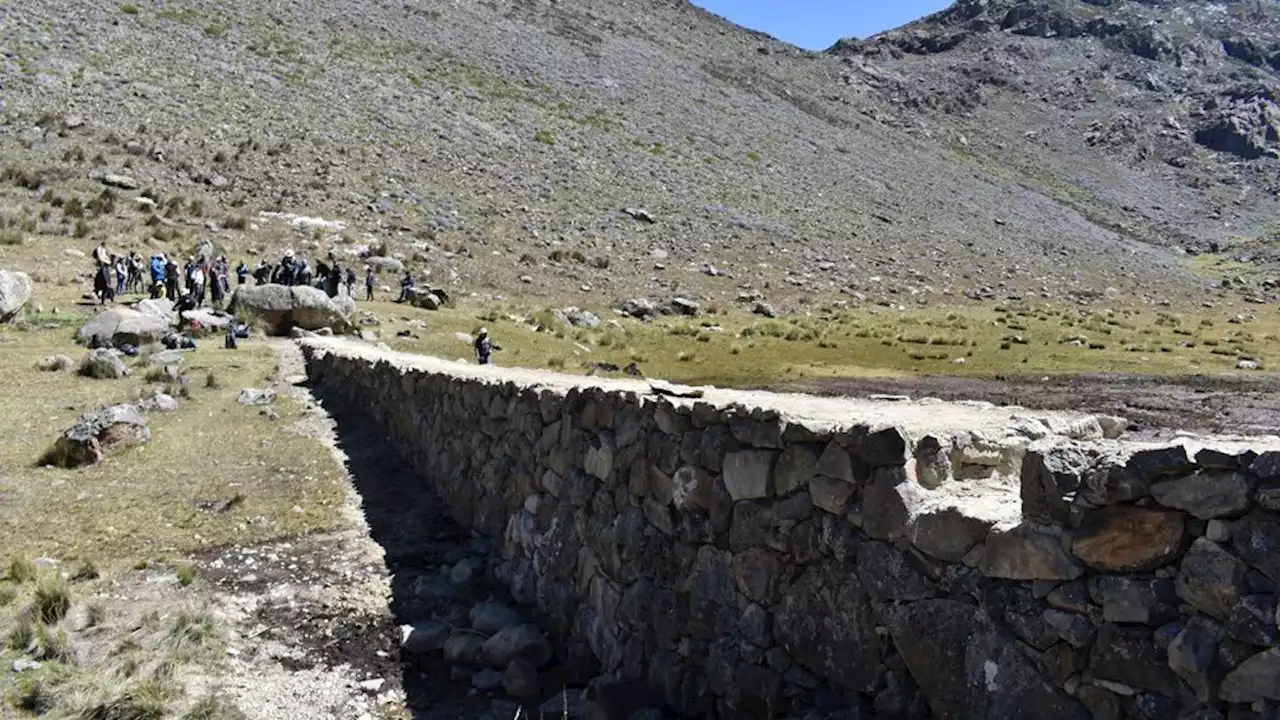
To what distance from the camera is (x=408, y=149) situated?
4456cm

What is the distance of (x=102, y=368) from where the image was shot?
57.1 ft

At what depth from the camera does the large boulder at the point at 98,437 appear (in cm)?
1180

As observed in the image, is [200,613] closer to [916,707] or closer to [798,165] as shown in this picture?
[916,707]

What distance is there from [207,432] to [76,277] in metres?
16.7

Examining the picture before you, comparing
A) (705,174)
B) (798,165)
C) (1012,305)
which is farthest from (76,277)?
(798,165)

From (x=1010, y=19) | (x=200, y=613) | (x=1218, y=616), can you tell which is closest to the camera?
(x=1218, y=616)

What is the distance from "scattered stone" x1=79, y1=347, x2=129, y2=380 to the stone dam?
12866 mm

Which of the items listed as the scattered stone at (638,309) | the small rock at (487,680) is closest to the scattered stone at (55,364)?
the small rock at (487,680)

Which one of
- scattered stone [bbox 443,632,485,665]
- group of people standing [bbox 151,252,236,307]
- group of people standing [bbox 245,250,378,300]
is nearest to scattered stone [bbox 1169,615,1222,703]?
scattered stone [bbox 443,632,485,665]

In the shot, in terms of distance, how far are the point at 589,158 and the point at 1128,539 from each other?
4811 cm

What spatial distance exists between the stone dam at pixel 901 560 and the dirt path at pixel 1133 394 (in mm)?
9431

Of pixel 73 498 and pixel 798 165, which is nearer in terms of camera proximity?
pixel 73 498

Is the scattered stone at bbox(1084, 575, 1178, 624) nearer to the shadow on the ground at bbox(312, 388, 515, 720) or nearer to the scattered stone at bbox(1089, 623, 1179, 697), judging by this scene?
the scattered stone at bbox(1089, 623, 1179, 697)

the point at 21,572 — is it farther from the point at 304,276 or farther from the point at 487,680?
the point at 304,276
